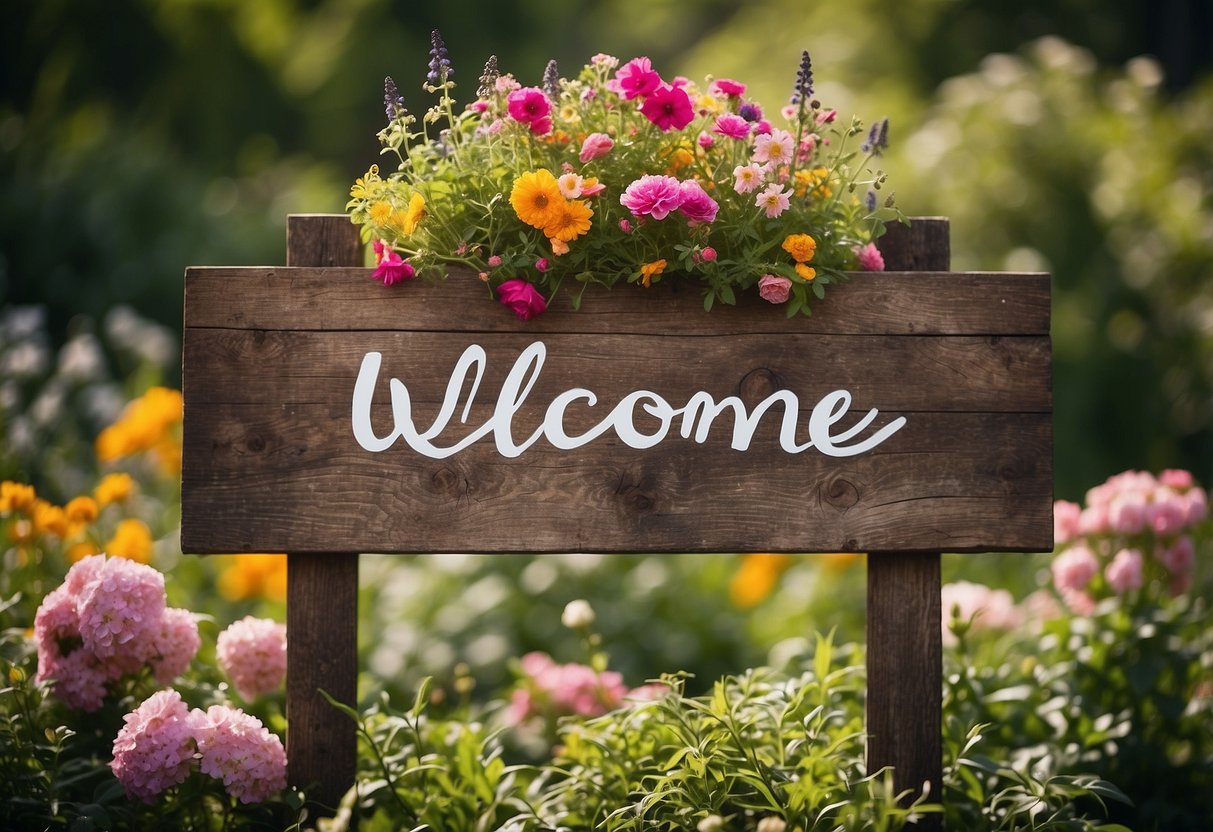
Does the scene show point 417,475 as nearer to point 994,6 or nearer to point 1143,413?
point 1143,413

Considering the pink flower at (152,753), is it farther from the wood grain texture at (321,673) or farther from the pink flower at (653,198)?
the pink flower at (653,198)

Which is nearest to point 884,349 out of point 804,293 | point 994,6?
point 804,293

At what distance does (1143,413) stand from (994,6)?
4476 millimetres

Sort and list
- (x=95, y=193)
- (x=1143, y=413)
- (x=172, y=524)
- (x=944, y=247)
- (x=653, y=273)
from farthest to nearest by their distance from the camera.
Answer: (x=95, y=193) → (x=1143, y=413) → (x=172, y=524) → (x=944, y=247) → (x=653, y=273)

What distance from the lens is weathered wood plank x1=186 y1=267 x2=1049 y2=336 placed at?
1789mm

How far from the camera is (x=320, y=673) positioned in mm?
1822

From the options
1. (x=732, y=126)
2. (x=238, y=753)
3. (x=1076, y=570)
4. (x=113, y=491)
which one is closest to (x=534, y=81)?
(x=113, y=491)

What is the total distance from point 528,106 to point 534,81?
8.42 metres

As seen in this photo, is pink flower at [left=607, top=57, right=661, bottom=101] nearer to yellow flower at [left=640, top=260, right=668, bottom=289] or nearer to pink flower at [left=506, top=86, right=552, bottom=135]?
pink flower at [left=506, top=86, right=552, bottom=135]

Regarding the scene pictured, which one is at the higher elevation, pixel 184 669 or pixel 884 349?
pixel 884 349

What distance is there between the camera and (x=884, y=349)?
182 cm

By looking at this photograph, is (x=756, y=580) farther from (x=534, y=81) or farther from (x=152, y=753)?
(x=534, y=81)

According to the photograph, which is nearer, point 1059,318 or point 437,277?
point 437,277

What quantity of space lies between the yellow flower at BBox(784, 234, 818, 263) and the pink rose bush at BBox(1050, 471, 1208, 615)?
1.22 m
